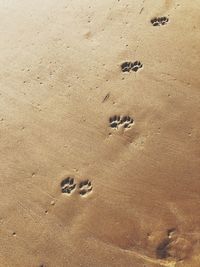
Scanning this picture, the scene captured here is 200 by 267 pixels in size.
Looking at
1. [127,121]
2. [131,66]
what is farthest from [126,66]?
[127,121]

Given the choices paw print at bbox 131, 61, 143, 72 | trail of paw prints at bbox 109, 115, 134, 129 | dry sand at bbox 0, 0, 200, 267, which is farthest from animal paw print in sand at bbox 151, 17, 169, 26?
trail of paw prints at bbox 109, 115, 134, 129

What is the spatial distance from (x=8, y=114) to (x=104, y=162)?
1550mm

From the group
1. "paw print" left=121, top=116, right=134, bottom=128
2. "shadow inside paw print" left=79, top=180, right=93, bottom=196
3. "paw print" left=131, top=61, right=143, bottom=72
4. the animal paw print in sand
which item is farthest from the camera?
the animal paw print in sand

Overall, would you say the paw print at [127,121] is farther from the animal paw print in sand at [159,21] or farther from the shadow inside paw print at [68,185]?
the animal paw print in sand at [159,21]

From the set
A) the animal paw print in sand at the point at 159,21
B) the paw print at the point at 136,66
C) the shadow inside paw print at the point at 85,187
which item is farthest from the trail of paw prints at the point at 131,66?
the shadow inside paw print at the point at 85,187

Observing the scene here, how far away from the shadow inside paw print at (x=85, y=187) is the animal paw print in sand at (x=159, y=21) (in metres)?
2.66

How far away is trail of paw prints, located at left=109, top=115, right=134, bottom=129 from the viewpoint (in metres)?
4.80

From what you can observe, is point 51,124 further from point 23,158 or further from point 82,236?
point 82,236

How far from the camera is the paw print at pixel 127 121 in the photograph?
4.79m

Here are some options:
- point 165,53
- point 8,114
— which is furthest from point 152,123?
point 8,114

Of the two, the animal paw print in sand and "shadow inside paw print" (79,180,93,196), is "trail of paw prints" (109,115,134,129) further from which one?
the animal paw print in sand

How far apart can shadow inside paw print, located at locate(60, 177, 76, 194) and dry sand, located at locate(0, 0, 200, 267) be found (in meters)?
0.01

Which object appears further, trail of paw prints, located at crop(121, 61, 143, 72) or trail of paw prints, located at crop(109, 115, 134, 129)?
trail of paw prints, located at crop(121, 61, 143, 72)

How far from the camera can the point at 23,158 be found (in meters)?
4.80
